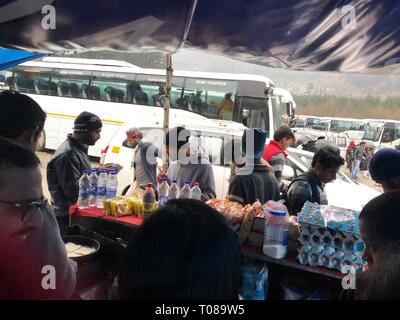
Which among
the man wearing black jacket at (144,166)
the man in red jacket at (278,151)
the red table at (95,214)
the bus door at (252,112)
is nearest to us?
the red table at (95,214)

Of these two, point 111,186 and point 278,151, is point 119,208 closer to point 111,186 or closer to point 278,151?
point 111,186

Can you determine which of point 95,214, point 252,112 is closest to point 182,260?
point 95,214

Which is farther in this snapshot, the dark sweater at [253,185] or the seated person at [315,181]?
the dark sweater at [253,185]

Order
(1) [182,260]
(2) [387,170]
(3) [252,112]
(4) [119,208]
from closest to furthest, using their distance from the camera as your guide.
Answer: (1) [182,260] → (2) [387,170] → (4) [119,208] → (3) [252,112]

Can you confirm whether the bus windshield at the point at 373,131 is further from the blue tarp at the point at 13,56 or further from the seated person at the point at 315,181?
the blue tarp at the point at 13,56

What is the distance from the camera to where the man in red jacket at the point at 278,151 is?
16.9 feet

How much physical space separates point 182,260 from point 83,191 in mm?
2658

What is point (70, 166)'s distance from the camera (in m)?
3.32

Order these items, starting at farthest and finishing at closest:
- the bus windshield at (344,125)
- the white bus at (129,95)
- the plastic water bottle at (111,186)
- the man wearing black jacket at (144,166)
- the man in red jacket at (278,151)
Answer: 1. the bus windshield at (344,125)
2. the white bus at (129,95)
3. the man wearing black jacket at (144,166)
4. the man in red jacket at (278,151)
5. the plastic water bottle at (111,186)

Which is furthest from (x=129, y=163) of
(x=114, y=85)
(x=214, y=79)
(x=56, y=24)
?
(x=114, y=85)

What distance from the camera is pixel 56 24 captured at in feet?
6.93

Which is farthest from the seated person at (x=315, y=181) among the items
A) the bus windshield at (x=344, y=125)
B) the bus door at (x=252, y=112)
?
the bus windshield at (x=344, y=125)

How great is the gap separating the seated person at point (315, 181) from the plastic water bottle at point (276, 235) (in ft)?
2.32

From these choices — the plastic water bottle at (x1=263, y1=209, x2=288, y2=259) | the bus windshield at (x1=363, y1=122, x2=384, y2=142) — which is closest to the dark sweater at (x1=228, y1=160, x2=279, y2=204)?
the plastic water bottle at (x1=263, y1=209, x2=288, y2=259)
